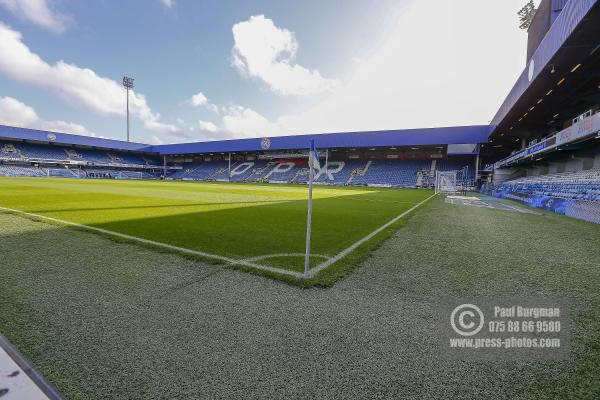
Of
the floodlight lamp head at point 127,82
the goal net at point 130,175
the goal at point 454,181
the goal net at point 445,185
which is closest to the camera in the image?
the goal net at point 445,185

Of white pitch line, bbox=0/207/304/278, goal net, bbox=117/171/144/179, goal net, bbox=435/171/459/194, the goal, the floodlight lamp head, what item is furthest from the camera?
the floodlight lamp head

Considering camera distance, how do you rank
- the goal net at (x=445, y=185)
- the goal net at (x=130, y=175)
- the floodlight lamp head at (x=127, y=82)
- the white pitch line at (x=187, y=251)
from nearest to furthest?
the white pitch line at (x=187, y=251) < the goal net at (x=445, y=185) < the goal net at (x=130, y=175) < the floodlight lamp head at (x=127, y=82)

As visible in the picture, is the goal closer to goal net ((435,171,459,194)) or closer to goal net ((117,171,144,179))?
goal net ((435,171,459,194))

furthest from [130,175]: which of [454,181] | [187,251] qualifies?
[187,251]

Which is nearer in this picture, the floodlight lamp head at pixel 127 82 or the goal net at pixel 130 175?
the goal net at pixel 130 175

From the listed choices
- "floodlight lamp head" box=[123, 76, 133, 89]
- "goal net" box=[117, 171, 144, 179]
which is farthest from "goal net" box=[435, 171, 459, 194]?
"floodlight lamp head" box=[123, 76, 133, 89]

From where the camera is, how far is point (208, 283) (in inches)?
144

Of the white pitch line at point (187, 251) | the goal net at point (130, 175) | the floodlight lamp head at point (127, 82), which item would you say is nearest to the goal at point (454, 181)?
the white pitch line at point (187, 251)

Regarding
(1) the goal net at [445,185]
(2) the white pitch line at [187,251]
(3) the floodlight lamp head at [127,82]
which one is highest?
(3) the floodlight lamp head at [127,82]

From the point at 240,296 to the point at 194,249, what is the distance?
2355 millimetres

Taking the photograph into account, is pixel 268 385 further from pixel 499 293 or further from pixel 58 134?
pixel 58 134

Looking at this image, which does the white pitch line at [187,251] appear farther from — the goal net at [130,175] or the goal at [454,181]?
the goal net at [130,175]

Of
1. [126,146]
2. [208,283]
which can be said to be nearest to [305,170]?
[126,146]

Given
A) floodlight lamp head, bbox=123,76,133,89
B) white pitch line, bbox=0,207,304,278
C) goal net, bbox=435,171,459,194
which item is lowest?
white pitch line, bbox=0,207,304,278
